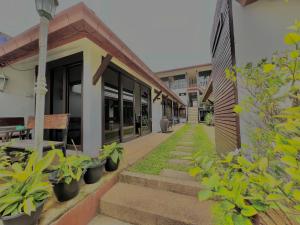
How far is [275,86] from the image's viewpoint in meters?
1.18

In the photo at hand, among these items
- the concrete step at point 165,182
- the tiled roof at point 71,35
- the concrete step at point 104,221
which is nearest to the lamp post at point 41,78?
the tiled roof at point 71,35

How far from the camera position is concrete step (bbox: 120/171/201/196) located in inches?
73.3

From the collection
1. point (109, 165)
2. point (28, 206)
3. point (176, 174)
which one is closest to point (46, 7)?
point (28, 206)

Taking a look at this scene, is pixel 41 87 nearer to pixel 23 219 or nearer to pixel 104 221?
pixel 23 219

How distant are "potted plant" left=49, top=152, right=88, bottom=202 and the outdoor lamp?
1736 millimetres

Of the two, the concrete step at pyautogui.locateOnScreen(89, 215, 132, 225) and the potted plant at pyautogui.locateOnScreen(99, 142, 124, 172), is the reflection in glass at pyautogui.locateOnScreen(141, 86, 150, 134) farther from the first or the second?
the concrete step at pyautogui.locateOnScreen(89, 215, 132, 225)

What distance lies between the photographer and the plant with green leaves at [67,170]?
1508mm

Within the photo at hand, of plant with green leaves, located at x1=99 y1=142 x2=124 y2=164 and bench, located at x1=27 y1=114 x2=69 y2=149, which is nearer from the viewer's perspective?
plant with green leaves, located at x1=99 y1=142 x2=124 y2=164

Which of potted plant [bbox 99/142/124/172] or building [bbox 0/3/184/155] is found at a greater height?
building [bbox 0/3/184/155]

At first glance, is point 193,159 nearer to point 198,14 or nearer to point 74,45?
point 74,45

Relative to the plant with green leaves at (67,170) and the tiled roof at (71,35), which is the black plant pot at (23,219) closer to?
the plant with green leaves at (67,170)

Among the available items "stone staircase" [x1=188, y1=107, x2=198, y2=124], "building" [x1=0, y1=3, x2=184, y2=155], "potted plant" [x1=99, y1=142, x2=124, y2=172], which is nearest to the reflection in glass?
"building" [x1=0, y1=3, x2=184, y2=155]

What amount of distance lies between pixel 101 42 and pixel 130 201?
257cm

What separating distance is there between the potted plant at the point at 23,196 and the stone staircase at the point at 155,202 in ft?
2.60
